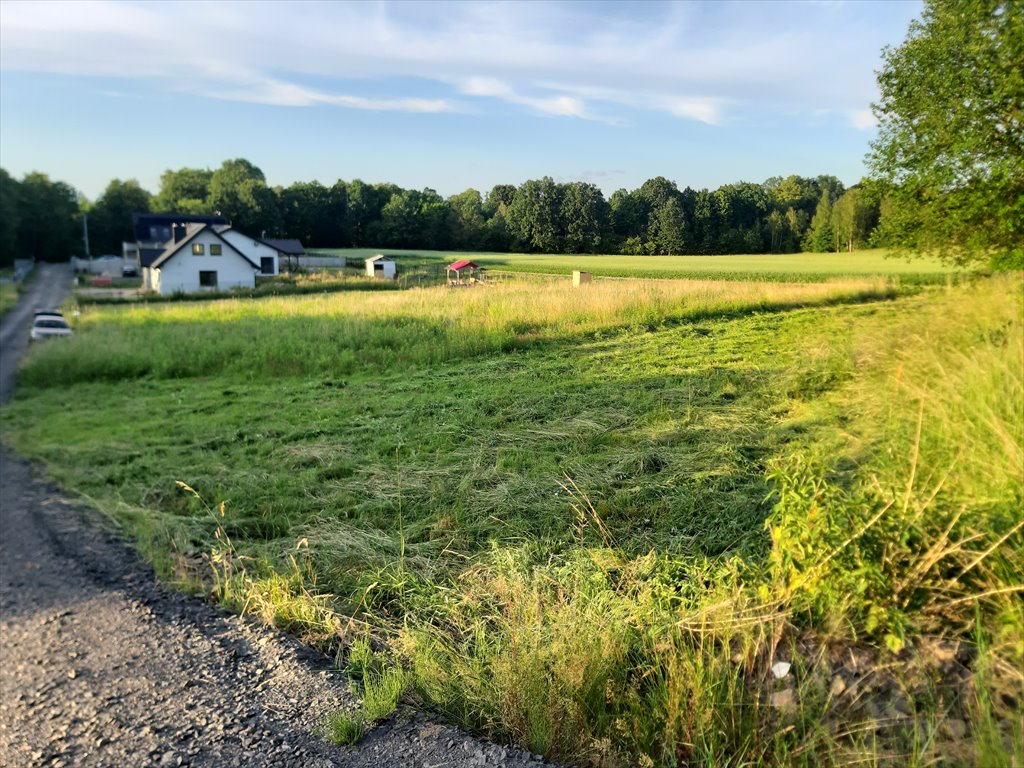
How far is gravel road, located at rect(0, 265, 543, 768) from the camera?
2.78m

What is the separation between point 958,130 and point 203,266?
40.4 m

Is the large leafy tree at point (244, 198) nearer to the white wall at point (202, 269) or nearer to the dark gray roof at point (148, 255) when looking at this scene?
the dark gray roof at point (148, 255)

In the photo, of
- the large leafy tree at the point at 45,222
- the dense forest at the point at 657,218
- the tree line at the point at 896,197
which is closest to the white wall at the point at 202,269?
the dense forest at the point at 657,218

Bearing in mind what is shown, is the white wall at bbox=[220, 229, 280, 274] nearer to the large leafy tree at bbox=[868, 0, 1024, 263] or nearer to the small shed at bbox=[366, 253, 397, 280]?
the small shed at bbox=[366, 253, 397, 280]

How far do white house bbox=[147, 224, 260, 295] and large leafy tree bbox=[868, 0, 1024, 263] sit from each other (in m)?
37.5

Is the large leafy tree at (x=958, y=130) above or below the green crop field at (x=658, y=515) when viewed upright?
above

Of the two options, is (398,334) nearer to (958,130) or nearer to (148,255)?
(958,130)

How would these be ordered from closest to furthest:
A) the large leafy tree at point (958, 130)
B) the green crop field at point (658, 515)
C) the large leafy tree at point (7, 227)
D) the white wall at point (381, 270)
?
the green crop field at point (658, 515), the large leafy tree at point (958, 130), the white wall at point (381, 270), the large leafy tree at point (7, 227)

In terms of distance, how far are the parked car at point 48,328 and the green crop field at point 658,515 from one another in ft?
29.3

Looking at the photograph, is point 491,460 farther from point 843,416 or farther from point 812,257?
point 812,257

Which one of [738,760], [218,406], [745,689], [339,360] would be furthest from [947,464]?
[339,360]

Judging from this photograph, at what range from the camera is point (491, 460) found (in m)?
6.76

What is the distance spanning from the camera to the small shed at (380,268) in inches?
1330

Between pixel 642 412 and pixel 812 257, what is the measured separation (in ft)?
8.07
